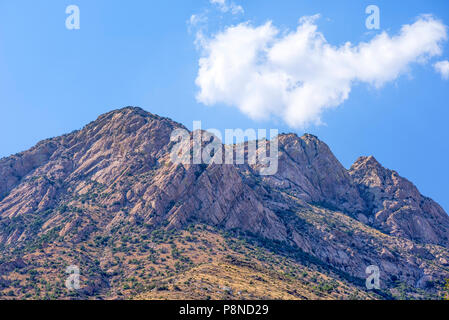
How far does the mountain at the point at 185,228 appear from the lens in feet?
344

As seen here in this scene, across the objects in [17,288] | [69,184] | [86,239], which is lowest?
[17,288]

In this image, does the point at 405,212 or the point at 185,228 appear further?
the point at 405,212

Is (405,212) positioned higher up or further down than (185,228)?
higher up

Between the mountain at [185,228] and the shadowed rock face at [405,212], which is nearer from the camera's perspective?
the mountain at [185,228]

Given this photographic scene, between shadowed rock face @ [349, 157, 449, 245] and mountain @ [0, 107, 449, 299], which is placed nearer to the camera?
mountain @ [0, 107, 449, 299]

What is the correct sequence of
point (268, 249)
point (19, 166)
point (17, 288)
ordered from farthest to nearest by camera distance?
point (19, 166) → point (268, 249) → point (17, 288)

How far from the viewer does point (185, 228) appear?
130250 mm

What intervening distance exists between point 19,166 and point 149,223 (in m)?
61.9

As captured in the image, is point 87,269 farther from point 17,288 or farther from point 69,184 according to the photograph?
point 69,184

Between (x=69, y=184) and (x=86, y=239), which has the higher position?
(x=69, y=184)

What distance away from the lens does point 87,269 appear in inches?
4299

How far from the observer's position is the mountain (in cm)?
10494

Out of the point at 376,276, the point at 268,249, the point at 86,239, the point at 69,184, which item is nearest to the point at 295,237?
the point at 268,249
